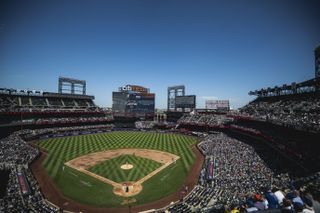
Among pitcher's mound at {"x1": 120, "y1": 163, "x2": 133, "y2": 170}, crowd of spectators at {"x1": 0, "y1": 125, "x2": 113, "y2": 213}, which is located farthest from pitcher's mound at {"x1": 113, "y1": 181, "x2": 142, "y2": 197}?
crowd of spectators at {"x1": 0, "y1": 125, "x2": 113, "y2": 213}

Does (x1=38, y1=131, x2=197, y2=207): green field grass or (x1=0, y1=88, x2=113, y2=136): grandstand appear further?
(x1=0, y1=88, x2=113, y2=136): grandstand

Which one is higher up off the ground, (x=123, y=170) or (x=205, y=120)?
(x=205, y=120)

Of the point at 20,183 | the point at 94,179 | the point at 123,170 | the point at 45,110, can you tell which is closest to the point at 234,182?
the point at 123,170

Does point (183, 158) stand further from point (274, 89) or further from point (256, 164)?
point (274, 89)

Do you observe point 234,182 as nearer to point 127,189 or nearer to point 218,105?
Result: point 127,189

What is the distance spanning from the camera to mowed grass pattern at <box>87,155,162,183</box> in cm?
2847

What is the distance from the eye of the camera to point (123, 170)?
31047mm

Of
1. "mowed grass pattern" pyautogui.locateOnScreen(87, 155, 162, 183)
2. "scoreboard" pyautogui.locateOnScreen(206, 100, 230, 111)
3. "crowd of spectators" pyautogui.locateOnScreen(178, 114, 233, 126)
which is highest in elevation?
"scoreboard" pyautogui.locateOnScreen(206, 100, 230, 111)

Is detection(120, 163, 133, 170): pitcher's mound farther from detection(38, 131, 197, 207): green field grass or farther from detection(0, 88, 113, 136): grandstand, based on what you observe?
detection(0, 88, 113, 136): grandstand

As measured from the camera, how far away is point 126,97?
97.0 meters

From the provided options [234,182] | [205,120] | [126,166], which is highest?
[205,120]

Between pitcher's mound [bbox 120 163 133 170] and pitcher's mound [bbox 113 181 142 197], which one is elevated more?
pitcher's mound [bbox 120 163 133 170]

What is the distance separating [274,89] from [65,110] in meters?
74.6

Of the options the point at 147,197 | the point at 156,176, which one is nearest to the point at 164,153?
the point at 156,176
